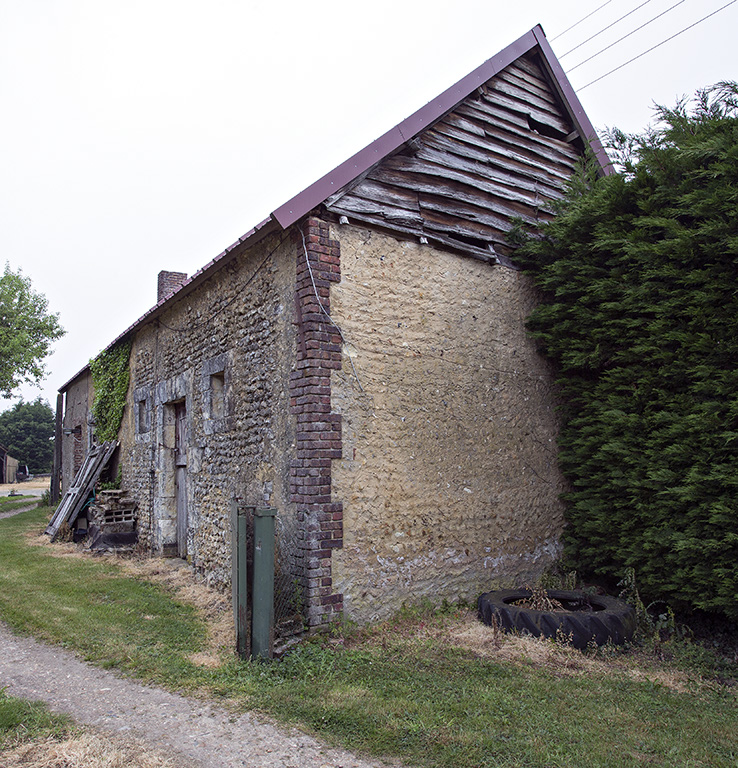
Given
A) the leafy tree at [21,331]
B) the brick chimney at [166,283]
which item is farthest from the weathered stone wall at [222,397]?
the leafy tree at [21,331]

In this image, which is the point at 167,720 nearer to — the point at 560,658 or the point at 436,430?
the point at 560,658

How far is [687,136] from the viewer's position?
6.06 meters

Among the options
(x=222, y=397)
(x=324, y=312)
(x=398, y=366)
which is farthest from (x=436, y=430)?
(x=222, y=397)

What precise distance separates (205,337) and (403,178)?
344cm

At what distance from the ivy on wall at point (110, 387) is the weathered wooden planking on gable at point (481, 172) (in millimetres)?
7234

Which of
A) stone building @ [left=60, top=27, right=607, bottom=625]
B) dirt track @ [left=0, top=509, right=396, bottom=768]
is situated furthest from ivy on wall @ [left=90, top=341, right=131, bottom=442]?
dirt track @ [left=0, top=509, right=396, bottom=768]

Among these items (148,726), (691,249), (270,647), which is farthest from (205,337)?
(691,249)

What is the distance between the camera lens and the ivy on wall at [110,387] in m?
12.1

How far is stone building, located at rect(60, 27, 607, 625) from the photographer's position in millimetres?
5938

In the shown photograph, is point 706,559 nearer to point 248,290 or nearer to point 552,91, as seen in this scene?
point 248,290

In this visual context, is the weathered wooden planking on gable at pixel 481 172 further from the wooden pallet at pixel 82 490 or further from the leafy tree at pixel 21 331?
the leafy tree at pixel 21 331

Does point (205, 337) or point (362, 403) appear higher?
point (205, 337)

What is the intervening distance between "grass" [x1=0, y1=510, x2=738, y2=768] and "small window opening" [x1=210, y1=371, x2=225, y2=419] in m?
2.48

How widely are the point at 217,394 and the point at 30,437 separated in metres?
57.7
